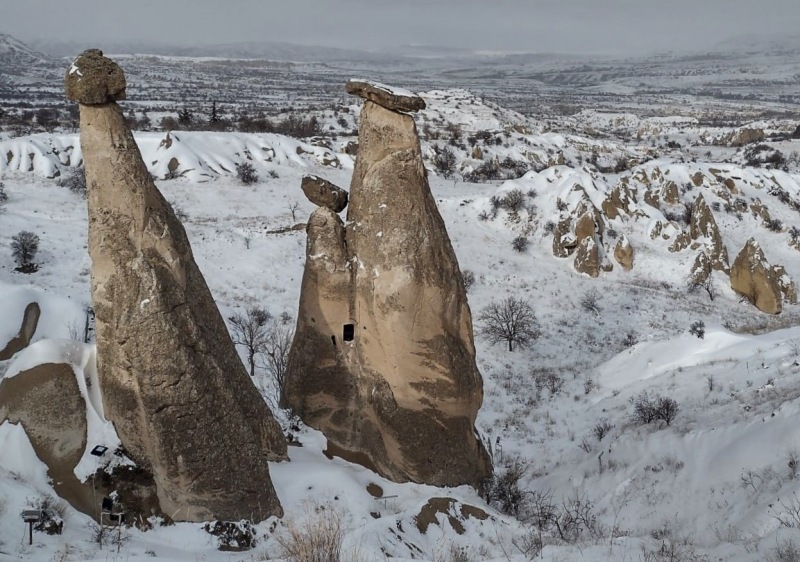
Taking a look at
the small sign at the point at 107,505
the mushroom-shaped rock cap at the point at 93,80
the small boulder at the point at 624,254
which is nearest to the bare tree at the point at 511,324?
the small boulder at the point at 624,254

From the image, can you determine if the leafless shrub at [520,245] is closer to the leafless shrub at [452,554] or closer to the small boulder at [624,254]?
the small boulder at [624,254]

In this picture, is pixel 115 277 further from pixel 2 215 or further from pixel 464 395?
pixel 2 215

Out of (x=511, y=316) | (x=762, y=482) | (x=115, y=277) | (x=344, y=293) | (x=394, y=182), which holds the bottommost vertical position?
(x=511, y=316)

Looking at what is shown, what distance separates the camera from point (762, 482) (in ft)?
29.3

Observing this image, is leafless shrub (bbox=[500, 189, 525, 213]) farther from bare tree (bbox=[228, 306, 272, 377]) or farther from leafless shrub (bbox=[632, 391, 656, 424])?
leafless shrub (bbox=[632, 391, 656, 424])

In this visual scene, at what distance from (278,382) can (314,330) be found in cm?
487

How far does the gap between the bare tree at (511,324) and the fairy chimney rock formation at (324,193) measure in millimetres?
12696

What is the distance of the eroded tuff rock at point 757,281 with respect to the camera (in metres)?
27.7

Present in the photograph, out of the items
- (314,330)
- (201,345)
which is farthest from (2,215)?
(201,345)

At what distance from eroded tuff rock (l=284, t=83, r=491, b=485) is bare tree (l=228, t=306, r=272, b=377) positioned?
20.3 feet

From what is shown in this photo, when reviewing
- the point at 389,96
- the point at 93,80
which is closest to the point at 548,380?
the point at 389,96

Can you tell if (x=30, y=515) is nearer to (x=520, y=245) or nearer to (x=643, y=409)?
(x=643, y=409)

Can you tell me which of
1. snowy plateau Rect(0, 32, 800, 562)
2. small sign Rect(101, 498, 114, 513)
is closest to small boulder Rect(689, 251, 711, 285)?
snowy plateau Rect(0, 32, 800, 562)

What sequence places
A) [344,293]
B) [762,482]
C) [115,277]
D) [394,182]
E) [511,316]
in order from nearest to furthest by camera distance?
[115,277], [762,482], [394,182], [344,293], [511,316]
